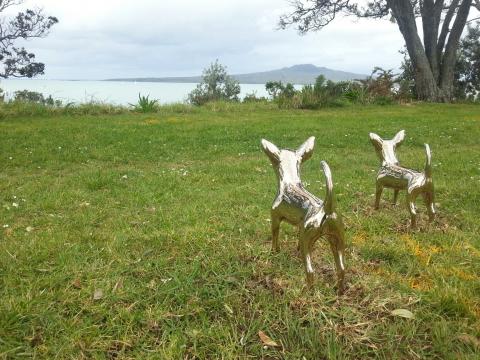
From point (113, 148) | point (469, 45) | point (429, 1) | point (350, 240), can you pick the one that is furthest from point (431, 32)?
point (350, 240)

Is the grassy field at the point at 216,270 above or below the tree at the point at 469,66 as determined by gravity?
below

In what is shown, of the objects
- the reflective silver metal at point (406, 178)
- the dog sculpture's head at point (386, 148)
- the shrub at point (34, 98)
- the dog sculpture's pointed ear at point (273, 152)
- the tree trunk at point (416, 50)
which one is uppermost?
the tree trunk at point (416, 50)

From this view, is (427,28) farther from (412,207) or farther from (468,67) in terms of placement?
(412,207)

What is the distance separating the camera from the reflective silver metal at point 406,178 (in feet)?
13.1

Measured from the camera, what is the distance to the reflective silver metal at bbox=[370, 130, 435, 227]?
13.1ft

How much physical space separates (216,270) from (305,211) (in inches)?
35.4

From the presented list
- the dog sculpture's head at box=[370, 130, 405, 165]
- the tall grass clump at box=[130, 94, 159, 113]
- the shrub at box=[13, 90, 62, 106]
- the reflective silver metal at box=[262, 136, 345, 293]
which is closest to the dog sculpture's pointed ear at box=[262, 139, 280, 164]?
the reflective silver metal at box=[262, 136, 345, 293]

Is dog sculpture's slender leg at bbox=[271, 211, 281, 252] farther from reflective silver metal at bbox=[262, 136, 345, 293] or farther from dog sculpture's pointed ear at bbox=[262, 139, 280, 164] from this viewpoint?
dog sculpture's pointed ear at bbox=[262, 139, 280, 164]

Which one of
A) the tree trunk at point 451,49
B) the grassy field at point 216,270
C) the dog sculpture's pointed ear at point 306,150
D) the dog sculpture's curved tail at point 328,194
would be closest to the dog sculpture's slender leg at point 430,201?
the grassy field at point 216,270

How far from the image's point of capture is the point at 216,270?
3.38 metres

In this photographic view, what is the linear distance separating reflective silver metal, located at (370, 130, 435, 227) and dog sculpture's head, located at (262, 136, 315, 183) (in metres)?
1.15

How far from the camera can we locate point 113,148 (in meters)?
8.61

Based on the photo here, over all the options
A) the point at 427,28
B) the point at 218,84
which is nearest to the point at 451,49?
the point at 427,28

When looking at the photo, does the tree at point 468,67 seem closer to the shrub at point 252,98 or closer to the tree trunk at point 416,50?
the tree trunk at point 416,50
